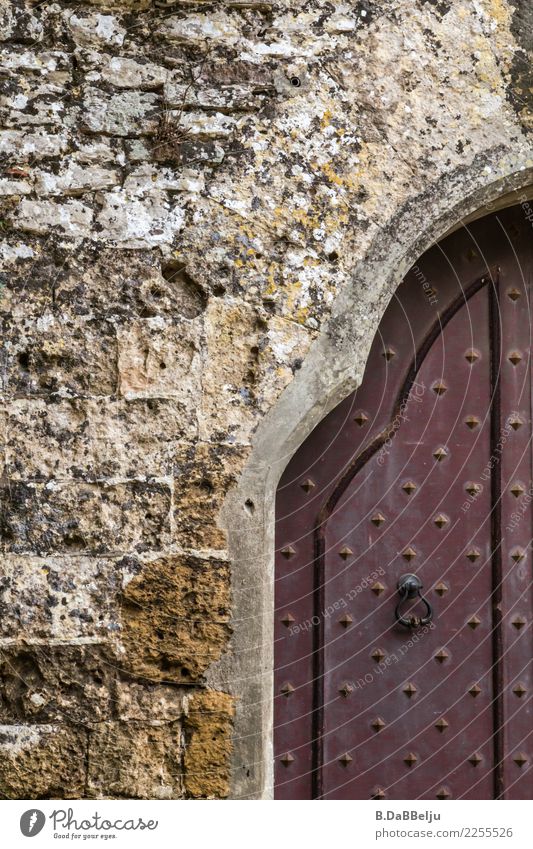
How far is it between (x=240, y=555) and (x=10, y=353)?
0.81 m

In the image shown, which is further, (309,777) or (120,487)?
(309,777)

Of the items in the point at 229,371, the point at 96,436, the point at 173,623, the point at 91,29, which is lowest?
the point at 173,623

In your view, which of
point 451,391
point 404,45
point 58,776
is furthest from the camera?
point 451,391

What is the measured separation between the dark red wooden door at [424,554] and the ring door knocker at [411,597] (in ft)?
0.06

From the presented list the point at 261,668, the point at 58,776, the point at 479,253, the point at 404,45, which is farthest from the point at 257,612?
the point at 404,45

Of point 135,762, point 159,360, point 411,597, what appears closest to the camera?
point 135,762

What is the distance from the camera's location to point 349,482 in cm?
298

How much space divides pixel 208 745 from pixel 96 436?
33.5 inches

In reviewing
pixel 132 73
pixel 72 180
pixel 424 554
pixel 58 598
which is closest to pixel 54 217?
pixel 72 180

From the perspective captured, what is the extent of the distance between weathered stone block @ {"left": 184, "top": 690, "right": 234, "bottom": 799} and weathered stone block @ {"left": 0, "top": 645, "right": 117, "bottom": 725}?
0.22 metres

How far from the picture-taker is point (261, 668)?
2627mm

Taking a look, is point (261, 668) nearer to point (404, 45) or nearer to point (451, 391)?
point (451, 391)

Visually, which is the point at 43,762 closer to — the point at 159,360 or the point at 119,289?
the point at 159,360

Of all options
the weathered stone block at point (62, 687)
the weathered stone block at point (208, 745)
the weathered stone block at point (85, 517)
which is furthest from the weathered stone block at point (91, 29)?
the weathered stone block at point (208, 745)
